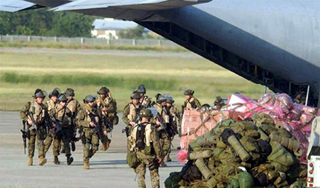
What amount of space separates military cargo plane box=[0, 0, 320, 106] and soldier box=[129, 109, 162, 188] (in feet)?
17.7

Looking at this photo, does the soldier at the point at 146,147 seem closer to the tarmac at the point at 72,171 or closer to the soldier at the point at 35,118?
the tarmac at the point at 72,171

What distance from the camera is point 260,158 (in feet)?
41.0

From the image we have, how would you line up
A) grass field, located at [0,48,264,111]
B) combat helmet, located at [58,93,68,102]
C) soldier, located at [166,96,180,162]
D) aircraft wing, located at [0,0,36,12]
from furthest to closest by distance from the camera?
grass field, located at [0,48,264,111] → aircraft wing, located at [0,0,36,12] → soldier, located at [166,96,180,162] → combat helmet, located at [58,93,68,102]

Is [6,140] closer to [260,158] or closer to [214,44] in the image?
[214,44]

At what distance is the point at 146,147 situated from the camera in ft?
45.8

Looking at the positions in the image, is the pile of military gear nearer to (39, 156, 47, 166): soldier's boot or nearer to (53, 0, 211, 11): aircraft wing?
(53, 0, 211, 11): aircraft wing

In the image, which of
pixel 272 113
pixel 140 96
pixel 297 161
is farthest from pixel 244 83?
→ pixel 297 161

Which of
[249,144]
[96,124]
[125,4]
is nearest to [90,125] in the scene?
[96,124]

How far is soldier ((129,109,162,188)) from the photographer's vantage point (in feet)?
45.8

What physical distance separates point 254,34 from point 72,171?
6.03 meters

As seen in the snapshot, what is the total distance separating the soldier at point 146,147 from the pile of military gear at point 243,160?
0.85 meters

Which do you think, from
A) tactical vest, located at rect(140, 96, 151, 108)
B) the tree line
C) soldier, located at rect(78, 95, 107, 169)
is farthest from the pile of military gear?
the tree line

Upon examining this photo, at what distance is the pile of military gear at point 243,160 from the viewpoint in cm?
1240

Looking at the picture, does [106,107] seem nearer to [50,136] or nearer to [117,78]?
[50,136]
